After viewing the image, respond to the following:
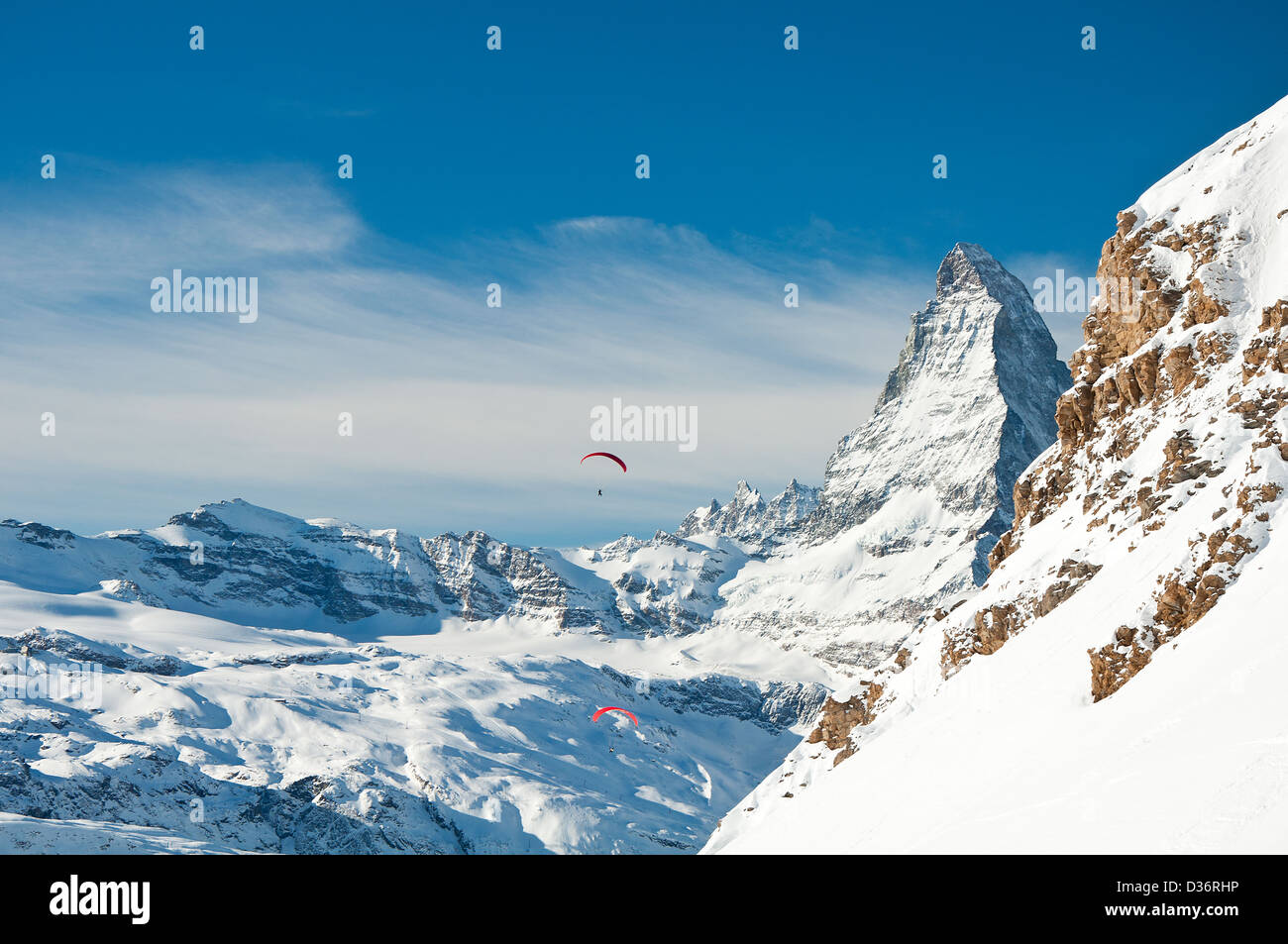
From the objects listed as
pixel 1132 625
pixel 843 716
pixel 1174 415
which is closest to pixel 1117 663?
pixel 1132 625

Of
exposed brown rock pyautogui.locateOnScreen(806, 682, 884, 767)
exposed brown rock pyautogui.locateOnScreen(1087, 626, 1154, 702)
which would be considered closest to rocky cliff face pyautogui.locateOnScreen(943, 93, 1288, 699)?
exposed brown rock pyautogui.locateOnScreen(1087, 626, 1154, 702)

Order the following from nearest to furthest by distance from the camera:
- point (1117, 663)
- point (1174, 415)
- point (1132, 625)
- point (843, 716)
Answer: point (1117, 663), point (1132, 625), point (1174, 415), point (843, 716)

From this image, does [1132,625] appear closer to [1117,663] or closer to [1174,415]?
[1117,663]

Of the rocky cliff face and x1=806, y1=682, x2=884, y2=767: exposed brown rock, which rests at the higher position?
the rocky cliff face

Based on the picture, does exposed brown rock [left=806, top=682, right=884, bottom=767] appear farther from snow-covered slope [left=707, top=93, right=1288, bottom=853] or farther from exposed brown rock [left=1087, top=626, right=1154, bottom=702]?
exposed brown rock [left=1087, top=626, right=1154, bottom=702]
